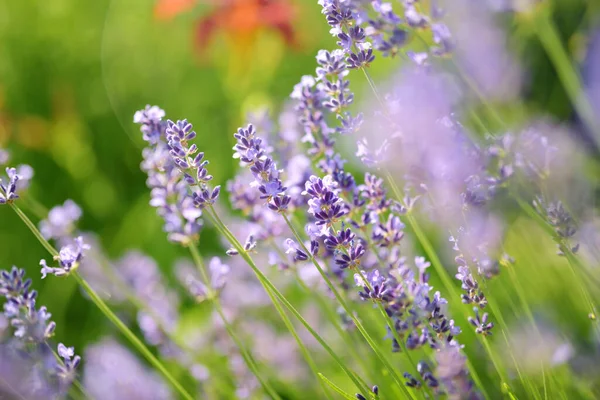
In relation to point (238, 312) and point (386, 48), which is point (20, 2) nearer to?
point (238, 312)

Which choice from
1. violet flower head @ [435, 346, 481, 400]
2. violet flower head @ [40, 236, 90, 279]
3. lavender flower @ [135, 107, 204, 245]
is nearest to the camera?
violet flower head @ [435, 346, 481, 400]

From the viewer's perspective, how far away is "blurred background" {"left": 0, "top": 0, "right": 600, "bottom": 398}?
231cm

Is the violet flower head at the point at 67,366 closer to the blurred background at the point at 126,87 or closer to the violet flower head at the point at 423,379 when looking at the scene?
the violet flower head at the point at 423,379

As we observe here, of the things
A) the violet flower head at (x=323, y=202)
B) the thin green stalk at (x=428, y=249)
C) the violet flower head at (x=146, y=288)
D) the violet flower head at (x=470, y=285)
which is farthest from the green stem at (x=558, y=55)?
the violet flower head at (x=146, y=288)

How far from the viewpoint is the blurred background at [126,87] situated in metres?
2.31

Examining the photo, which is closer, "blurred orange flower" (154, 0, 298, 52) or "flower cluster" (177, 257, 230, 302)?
"flower cluster" (177, 257, 230, 302)

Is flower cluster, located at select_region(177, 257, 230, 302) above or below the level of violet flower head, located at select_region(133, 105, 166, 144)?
below

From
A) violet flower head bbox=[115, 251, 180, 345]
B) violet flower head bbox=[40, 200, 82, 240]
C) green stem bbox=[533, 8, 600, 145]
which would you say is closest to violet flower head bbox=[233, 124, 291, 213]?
violet flower head bbox=[40, 200, 82, 240]

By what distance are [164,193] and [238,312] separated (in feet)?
2.18

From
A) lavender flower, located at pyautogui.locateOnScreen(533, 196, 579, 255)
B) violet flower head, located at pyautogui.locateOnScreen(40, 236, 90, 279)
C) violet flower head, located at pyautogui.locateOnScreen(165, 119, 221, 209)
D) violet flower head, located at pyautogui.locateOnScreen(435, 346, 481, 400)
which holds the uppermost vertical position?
violet flower head, located at pyautogui.locateOnScreen(165, 119, 221, 209)

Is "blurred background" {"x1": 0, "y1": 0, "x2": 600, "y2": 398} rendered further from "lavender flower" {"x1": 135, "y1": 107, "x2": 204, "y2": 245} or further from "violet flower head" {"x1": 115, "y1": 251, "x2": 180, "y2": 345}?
"lavender flower" {"x1": 135, "y1": 107, "x2": 204, "y2": 245}

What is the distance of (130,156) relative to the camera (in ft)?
9.25

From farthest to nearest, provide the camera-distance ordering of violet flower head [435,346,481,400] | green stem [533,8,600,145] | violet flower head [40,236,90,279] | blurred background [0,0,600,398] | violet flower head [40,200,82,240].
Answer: blurred background [0,0,600,398] < green stem [533,8,600,145] < violet flower head [40,200,82,240] < violet flower head [40,236,90,279] < violet flower head [435,346,481,400]


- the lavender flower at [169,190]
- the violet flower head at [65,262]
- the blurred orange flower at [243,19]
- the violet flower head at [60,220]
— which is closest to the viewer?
the violet flower head at [65,262]
